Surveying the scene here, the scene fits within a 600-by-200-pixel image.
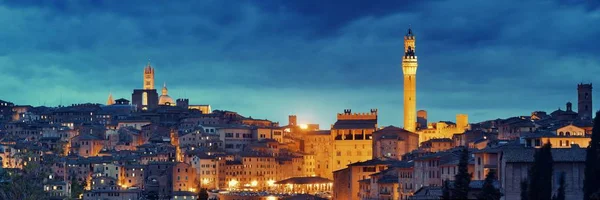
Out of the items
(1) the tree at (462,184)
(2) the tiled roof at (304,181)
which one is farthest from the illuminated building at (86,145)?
(1) the tree at (462,184)

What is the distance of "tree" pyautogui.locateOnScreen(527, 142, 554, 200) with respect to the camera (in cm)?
4522

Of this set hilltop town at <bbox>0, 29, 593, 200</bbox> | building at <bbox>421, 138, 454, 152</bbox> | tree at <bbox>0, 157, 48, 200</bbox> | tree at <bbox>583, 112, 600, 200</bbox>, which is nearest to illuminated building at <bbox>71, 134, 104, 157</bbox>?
hilltop town at <bbox>0, 29, 593, 200</bbox>

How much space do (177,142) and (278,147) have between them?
25.8 feet

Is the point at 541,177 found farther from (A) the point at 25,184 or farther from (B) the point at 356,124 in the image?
(B) the point at 356,124

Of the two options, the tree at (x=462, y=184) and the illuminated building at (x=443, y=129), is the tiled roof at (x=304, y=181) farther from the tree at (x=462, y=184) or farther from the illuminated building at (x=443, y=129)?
the tree at (x=462, y=184)

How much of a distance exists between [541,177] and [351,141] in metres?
53.0

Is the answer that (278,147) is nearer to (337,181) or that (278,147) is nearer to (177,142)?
(177,142)

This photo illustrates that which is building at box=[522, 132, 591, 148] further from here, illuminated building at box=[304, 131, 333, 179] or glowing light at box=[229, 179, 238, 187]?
illuminated building at box=[304, 131, 333, 179]

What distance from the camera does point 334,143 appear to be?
9906 centimetres

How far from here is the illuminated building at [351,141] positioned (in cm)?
9800

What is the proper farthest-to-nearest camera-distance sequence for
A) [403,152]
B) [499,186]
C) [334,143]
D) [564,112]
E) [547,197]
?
[334,143] < [403,152] < [564,112] < [499,186] < [547,197]

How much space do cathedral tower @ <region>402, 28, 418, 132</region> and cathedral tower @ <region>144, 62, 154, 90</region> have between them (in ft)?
149

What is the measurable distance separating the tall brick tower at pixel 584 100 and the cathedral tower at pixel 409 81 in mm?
22011

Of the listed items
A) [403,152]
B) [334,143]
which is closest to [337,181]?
[403,152]
